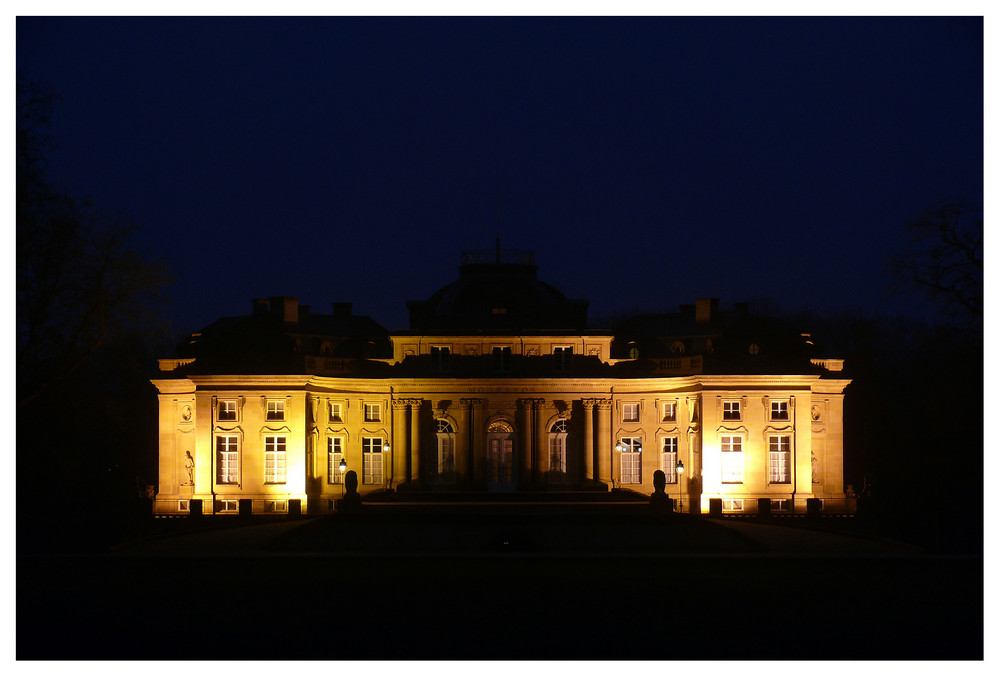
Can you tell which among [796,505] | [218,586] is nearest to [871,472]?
[796,505]

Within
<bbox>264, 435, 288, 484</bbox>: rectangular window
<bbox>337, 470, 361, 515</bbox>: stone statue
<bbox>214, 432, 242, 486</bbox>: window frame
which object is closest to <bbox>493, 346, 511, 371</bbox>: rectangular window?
<bbox>264, 435, 288, 484</bbox>: rectangular window

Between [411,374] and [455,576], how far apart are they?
2590 centimetres

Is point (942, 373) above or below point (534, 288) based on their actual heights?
below

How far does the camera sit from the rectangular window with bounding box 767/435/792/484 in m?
55.3

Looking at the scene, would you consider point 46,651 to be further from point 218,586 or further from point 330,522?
point 330,522

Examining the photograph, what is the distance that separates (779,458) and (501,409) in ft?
35.7

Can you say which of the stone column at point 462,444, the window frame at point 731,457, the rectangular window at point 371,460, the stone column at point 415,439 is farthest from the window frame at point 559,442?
the rectangular window at point 371,460

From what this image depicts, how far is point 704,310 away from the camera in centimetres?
5938

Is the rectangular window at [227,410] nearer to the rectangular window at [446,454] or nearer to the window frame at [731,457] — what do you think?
the rectangular window at [446,454]

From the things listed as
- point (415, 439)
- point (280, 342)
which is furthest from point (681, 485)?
point (280, 342)

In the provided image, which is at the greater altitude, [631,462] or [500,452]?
[500,452]

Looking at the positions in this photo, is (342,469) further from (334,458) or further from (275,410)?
(275,410)

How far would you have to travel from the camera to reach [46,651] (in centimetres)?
2386

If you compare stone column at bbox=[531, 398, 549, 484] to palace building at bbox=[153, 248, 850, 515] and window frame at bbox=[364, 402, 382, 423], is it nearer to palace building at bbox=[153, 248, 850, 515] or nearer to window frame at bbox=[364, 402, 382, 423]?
palace building at bbox=[153, 248, 850, 515]
